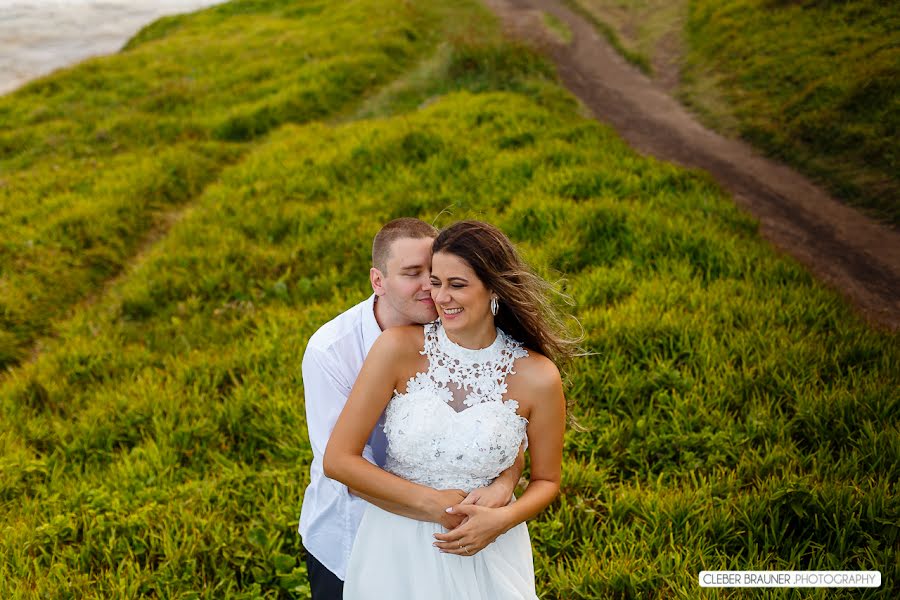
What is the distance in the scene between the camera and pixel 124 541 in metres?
4.13

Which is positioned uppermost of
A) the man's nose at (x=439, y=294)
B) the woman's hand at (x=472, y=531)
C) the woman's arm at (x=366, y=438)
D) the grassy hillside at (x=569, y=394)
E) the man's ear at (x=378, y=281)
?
the man's nose at (x=439, y=294)

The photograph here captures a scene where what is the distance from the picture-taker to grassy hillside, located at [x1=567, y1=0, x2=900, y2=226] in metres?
8.89

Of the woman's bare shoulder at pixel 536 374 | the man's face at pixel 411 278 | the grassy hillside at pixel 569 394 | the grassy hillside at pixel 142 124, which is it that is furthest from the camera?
the grassy hillside at pixel 142 124

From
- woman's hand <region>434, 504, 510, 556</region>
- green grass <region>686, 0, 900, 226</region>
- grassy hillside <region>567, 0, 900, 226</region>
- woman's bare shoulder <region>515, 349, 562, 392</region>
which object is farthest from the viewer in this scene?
grassy hillside <region>567, 0, 900, 226</region>

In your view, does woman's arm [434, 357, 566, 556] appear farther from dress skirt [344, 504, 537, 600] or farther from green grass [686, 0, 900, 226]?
green grass [686, 0, 900, 226]

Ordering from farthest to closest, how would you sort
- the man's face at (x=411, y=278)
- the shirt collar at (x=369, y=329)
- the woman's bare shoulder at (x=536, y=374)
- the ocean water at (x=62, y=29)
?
the ocean water at (x=62, y=29)
the shirt collar at (x=369, y=329)
the man's face at (x=411, y=278)
the woman's bare shoulder at (x=536, y=374)

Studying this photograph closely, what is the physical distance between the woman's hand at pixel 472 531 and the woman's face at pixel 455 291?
68 cm

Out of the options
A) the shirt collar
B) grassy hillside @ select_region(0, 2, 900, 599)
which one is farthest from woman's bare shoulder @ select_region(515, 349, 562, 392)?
grassy hillside @ select_region(0, 2, 900, 599)

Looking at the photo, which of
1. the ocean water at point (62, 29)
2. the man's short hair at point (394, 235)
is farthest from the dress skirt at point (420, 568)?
the ocean water at point (62, 29)

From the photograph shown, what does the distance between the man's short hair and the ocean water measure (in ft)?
75.6

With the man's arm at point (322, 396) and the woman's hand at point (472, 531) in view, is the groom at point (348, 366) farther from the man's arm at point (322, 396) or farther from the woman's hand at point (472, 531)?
the woman's hand at point (472, 531)

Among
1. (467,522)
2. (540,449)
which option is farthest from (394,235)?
(467,522)

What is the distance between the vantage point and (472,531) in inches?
97.3

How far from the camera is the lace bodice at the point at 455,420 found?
8.61 feet
